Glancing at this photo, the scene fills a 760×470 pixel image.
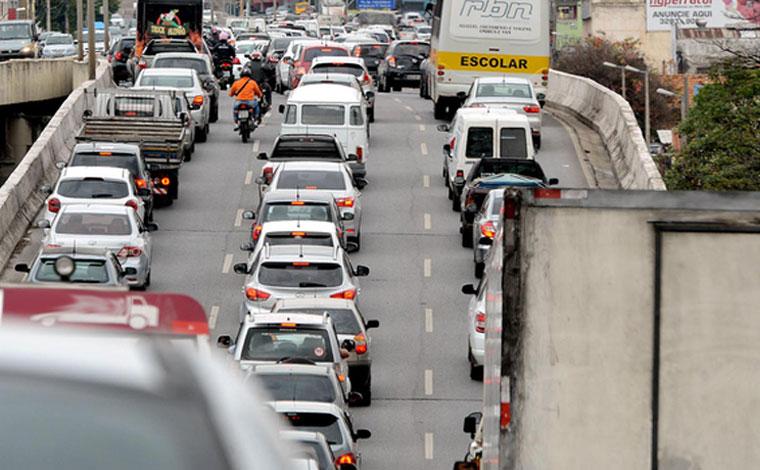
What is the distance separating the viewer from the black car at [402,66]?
66.2 m

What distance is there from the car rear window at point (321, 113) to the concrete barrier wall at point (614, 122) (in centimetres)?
621

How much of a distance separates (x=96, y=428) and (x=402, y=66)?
64268mm

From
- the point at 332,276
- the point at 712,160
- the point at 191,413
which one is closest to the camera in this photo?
the point at 191,413

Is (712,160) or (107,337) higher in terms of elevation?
(107,337)

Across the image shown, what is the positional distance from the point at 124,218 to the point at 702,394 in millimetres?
23467

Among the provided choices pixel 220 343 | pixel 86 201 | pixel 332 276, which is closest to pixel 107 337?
pixel 220 343

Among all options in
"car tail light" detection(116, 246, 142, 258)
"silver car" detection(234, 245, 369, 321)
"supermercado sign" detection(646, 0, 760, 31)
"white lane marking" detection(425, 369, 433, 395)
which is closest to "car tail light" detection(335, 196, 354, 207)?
"car tail light" detection(116, 246, 142, 258)

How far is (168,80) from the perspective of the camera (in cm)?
4716

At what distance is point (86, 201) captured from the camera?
3312cm

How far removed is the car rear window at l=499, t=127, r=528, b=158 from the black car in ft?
91.8

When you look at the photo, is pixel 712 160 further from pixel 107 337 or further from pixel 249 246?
pixel 107 337

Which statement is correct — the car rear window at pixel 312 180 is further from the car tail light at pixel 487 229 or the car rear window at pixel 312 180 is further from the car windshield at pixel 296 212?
the car tail light at pixel 487 229

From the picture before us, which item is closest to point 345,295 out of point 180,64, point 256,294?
point 256,294

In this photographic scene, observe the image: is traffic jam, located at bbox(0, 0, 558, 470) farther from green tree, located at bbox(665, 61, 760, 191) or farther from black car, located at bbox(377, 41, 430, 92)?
green tree, located at bbox(665, 61, 760, 191)
